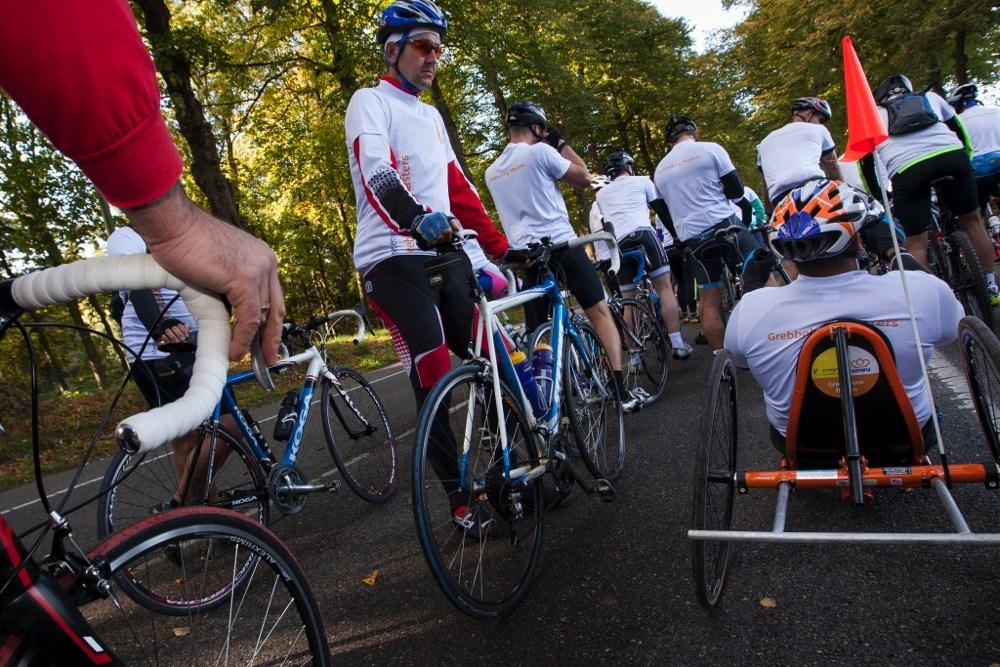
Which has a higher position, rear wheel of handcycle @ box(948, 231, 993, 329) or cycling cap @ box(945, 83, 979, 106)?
cycling cap @ box(945, 83, 979, 106)

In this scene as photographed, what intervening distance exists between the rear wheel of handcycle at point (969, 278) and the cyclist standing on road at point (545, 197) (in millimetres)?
2828

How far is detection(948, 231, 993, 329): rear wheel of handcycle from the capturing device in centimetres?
479

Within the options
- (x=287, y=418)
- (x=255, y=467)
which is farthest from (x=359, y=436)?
(x=255, y=467)

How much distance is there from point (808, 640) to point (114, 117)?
2.30 m

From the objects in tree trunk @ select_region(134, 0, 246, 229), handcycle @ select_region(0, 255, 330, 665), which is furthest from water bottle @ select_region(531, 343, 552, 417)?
tree trunk @ select_region(134, 0, 246, 229)

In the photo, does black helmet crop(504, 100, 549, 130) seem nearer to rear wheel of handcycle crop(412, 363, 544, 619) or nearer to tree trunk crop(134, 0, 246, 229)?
rear wheel of handcycle crop(412, 363, 544, 619)

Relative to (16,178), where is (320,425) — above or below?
below

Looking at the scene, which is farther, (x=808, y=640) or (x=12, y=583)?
(x=808, y=640)

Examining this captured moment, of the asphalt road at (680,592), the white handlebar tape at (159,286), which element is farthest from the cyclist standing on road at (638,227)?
the white handlebar tape at (159,286)

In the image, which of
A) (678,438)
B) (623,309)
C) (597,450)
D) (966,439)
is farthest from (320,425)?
(966,439)

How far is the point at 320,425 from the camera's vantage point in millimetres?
4191

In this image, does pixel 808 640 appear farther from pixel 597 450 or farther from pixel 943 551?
pixel 597 450

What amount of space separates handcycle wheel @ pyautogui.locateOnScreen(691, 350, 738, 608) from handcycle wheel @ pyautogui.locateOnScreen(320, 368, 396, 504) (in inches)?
95.4

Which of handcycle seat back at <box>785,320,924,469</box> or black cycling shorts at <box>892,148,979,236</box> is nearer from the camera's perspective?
handcycle seat back at <box>785,320,924,469</box>
